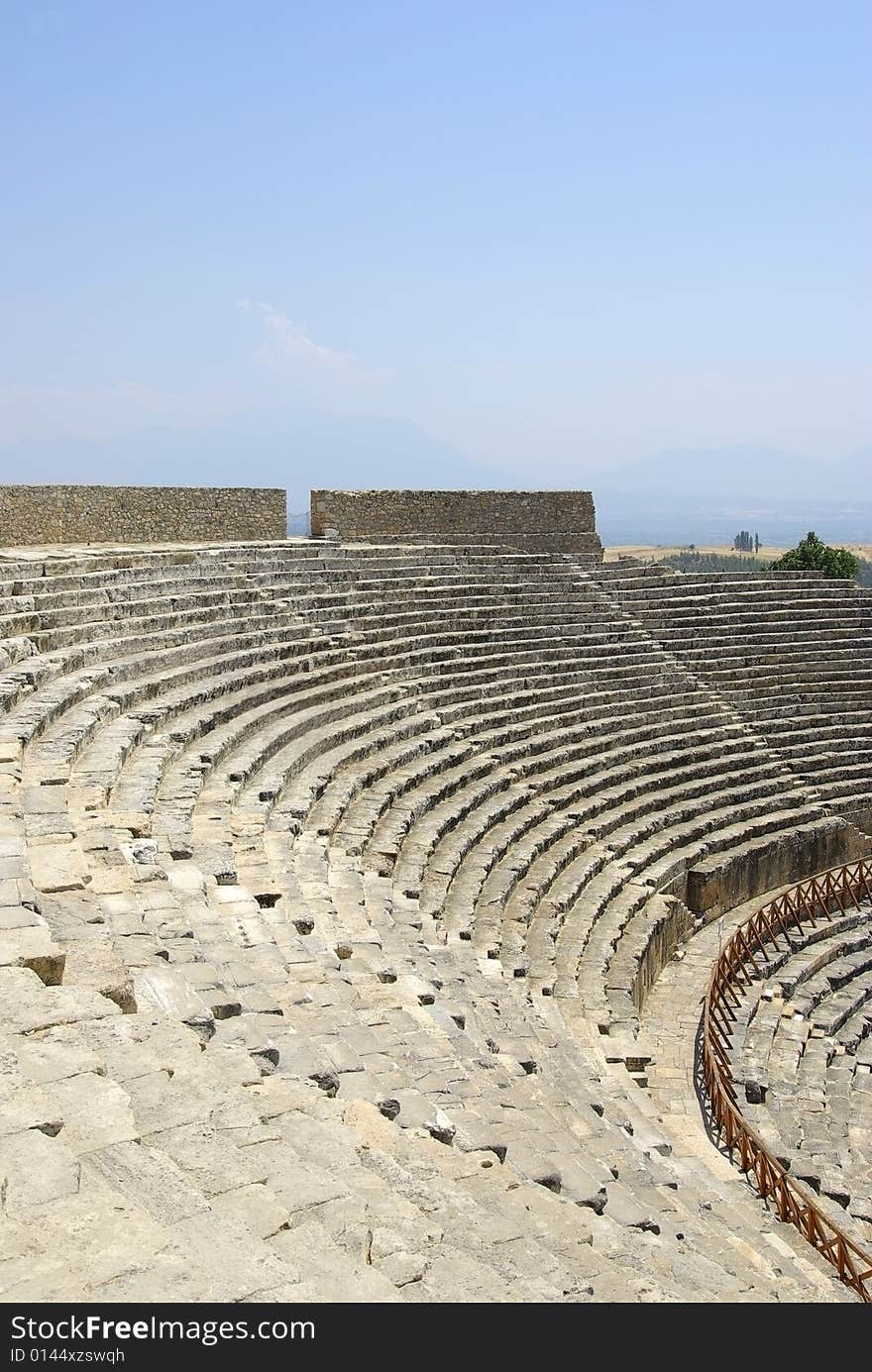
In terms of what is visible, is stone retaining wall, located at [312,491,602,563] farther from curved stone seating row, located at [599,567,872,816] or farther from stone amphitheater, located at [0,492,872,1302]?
curved stone seating row, located at [599,567,872,816]

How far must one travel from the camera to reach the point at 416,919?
8680 millimetres

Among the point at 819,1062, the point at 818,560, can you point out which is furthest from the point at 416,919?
the point at 818,560

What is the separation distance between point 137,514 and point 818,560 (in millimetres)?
20488

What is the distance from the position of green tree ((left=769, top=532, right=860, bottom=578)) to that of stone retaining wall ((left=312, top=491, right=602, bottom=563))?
36.1ft

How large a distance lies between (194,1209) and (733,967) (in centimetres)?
1030

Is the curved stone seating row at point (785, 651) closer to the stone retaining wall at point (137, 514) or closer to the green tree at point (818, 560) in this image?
the stone retaining wall at point (137, 514)

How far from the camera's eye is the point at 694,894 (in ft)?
45.7

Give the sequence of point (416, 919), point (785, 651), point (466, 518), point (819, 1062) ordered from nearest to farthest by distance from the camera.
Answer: point (416, 919)
point (819, 1062)
point (785, 651)
point (466, 518)

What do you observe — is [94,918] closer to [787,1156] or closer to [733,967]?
[787,1156]

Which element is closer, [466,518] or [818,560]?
[466,518]

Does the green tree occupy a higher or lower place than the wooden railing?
higher

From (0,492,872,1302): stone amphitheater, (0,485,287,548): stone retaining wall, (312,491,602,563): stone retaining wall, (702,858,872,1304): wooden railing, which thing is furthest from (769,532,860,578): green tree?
(0,485,287,548): stone retaining wall

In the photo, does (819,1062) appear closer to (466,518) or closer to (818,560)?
(466,518)

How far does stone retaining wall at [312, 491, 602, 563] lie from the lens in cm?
1925
